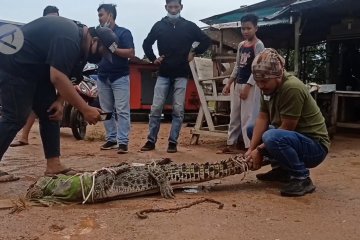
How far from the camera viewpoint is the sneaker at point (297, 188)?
11.9 ft

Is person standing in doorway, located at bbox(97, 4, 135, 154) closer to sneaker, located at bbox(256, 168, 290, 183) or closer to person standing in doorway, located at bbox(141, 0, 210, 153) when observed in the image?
person standing in doorway, located at bbox(141, 0, 210, 153)

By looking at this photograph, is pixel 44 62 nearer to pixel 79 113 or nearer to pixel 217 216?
pixel 217 216

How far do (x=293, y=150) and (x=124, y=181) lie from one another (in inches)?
51.5

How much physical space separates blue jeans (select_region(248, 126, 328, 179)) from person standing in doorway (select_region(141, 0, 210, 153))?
7.97ft

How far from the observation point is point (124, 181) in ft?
11.3

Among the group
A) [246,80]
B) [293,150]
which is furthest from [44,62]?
[246,80]

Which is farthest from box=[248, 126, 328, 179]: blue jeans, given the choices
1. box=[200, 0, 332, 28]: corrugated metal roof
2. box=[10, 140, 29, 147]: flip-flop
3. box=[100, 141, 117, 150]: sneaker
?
box=[200, 0, 332, 28]: corrugated metal roof

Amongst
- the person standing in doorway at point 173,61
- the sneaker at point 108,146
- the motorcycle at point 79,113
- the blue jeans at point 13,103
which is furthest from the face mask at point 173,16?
the blue jeans at point 13,103

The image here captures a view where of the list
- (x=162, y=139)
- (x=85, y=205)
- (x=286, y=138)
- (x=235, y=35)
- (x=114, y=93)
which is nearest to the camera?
(x=85, y=205)

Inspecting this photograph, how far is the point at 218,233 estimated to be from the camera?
8.87 ft

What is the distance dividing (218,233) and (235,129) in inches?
139

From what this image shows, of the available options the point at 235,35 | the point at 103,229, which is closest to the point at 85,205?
the point at 103,229

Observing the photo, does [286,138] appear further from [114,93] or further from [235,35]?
[235,35]

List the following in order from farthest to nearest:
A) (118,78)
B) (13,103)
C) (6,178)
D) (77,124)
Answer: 1. (77,124)
2. (118,78)
3. (6,178)
4. (13,103)
